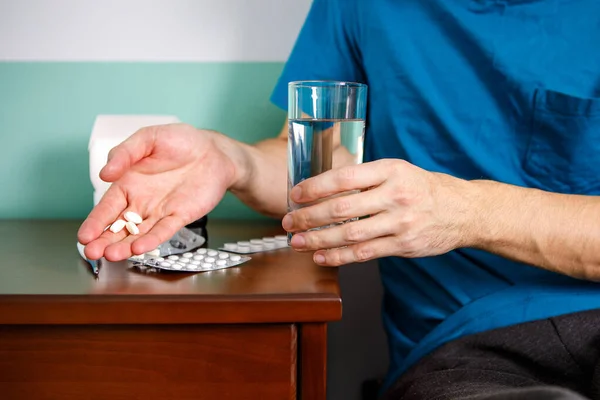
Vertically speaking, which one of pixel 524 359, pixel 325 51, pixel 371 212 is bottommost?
pixel 524 359

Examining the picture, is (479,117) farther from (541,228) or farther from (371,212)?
(371,212)

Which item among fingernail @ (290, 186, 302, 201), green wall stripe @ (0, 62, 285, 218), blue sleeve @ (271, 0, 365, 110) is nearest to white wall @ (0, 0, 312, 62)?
green wall stripe @ (0, 62, 285, 218)

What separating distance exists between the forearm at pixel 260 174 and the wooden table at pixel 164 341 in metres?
0.26

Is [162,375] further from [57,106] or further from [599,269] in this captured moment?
[57,106]

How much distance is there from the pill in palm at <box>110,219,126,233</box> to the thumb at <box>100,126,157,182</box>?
53mm

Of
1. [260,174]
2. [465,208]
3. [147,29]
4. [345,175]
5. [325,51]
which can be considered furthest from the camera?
[147,29]

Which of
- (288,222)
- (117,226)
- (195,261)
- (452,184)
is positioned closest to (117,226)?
(117,226)

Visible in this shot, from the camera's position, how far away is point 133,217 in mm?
864

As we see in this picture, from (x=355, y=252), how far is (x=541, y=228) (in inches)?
10.1

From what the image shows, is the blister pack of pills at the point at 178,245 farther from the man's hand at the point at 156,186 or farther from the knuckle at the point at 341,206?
the knuckle at the point at 341,206

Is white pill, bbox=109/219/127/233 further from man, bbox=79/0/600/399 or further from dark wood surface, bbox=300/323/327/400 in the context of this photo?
dark wood surface, bbox=300/323/327/400

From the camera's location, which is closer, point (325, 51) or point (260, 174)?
point (260, 174)

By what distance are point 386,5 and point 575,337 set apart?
1.82 ft

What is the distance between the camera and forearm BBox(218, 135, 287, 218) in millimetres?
1006
